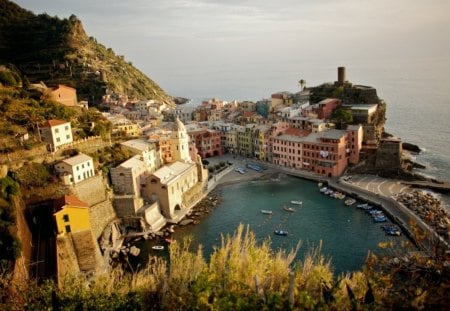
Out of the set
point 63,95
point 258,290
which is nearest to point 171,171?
point 63,95

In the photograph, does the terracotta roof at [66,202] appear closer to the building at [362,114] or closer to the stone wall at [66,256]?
the stone wall at [66,256]

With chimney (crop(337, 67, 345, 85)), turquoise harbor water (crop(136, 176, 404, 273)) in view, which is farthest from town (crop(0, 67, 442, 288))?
turquoise harbor water (crop(136, 176, 404, 273))

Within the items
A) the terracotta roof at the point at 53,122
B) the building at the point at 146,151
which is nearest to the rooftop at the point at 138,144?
the building at the point at 146,151

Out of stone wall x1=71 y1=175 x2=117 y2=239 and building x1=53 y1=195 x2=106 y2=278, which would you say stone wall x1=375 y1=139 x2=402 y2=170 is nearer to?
stone wall x1=71 y1=175 x2=117 y2=239

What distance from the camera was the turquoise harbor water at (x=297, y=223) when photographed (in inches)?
1041

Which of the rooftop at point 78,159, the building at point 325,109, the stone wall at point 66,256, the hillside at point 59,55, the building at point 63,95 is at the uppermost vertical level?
the hillside at point 59,55

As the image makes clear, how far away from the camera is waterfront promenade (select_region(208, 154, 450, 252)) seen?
28.9 meters

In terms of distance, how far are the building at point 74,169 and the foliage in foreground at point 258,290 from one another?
14.2 meters

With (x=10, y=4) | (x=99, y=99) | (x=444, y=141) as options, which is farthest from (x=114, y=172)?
(x=10, y=4)

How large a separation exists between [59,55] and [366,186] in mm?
55911

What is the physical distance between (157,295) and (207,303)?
9.78 ft

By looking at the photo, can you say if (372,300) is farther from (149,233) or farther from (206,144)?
(206,144)

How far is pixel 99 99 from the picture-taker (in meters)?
65.5

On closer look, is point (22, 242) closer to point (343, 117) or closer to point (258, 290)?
point (258, 290)
